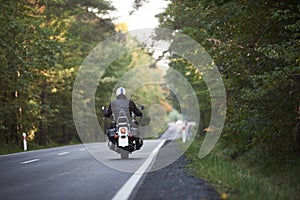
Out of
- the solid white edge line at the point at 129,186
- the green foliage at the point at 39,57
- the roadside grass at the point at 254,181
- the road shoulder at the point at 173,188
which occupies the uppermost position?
the green foliage at the point at 39,57

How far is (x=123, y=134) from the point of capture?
11891 mm

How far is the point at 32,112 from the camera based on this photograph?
1043 inches

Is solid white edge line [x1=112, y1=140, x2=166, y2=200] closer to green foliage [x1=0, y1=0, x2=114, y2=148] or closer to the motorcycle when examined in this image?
the motorcycle

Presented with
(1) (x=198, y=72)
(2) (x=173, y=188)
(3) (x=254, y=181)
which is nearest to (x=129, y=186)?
(2) (x=173, y=188)

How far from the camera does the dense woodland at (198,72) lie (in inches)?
400

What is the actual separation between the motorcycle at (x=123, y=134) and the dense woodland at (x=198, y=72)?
2.82 meters

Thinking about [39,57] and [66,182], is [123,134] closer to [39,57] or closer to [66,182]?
[66,182]

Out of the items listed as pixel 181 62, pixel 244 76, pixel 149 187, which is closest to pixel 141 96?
pixel 181 62

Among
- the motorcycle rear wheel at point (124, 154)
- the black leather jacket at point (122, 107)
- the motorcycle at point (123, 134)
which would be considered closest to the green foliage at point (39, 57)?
the black leather jacket at point (122, 107)

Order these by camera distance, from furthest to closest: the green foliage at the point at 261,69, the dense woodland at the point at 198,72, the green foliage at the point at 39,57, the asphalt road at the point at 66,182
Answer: the green foliage at the point at 39,57 < the dense woodland at the point at 198,72 < the green foliage at the point at 261,69 < the asphalt road at the point at 66,182

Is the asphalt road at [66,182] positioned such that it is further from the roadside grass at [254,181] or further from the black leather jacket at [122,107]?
the black leather jacket at [122,107]

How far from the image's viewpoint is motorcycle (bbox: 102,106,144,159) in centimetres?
1191

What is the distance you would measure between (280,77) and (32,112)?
802 inches

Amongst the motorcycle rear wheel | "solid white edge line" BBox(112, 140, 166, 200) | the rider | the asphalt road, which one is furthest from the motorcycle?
"solid white edge line" BBox(112, 140, 166, 200)
